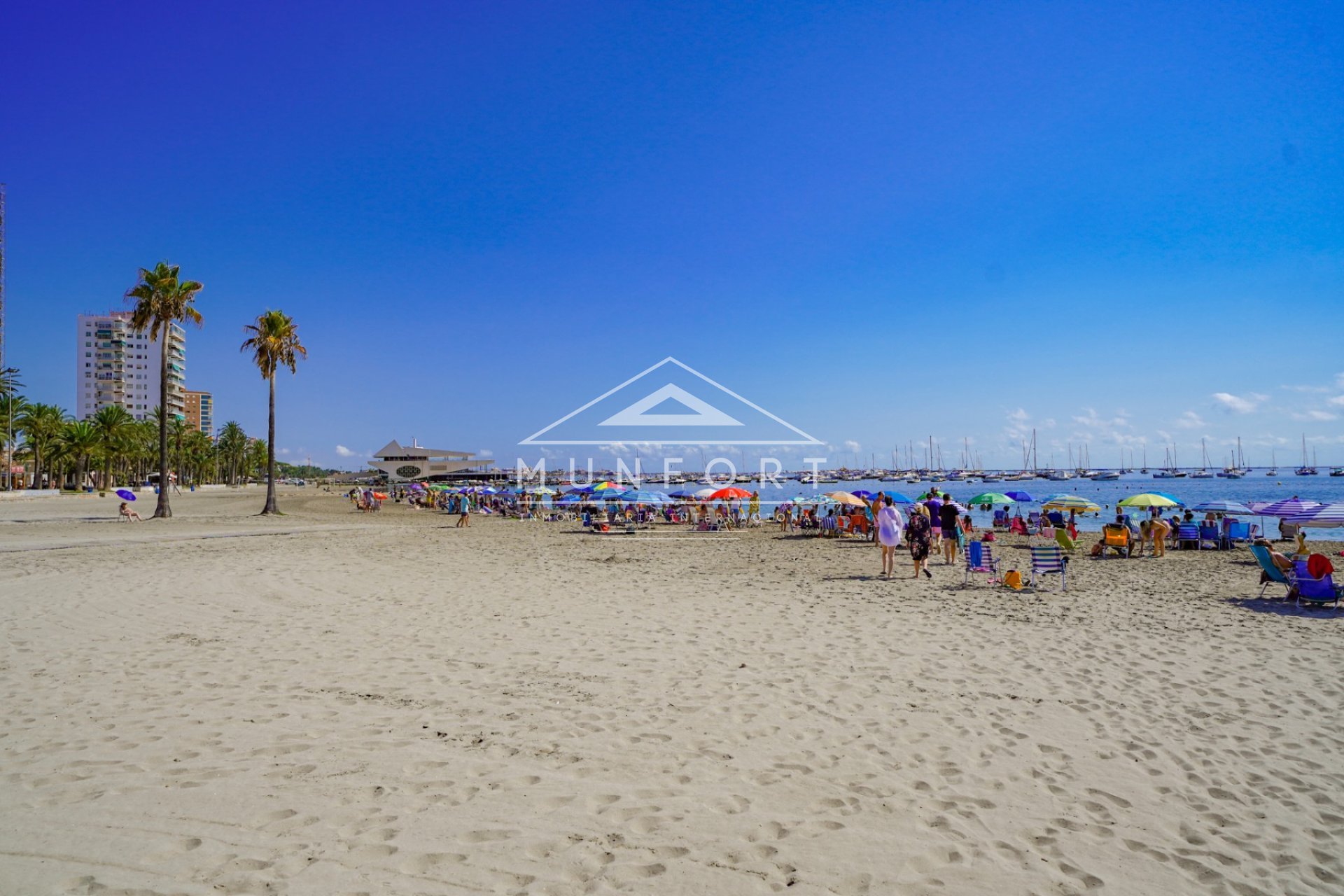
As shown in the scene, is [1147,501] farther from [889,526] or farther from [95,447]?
[95,447]

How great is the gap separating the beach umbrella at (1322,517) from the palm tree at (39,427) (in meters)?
73.4

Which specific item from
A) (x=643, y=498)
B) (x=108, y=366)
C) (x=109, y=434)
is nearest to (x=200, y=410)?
(x=108, y=366)

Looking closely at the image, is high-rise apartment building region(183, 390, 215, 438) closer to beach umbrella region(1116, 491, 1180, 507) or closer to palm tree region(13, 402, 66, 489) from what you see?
palm tree region(13, 402, 66, 489)

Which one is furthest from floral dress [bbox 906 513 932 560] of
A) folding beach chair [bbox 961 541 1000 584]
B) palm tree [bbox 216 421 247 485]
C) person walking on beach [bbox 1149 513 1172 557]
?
palm tree [bbox 216 421 247 485]

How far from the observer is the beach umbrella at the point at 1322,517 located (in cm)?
1509

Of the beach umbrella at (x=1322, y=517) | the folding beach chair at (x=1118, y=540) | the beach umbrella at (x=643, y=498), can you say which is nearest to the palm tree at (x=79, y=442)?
the beach umbrella at (x=643, y=498)

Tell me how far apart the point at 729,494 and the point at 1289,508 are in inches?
638

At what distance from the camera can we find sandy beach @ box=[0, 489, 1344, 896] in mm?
3221

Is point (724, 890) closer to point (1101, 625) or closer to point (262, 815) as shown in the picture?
point (262, 815)

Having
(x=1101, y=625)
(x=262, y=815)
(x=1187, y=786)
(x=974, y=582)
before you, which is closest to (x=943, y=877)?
(x=1187, y=786)

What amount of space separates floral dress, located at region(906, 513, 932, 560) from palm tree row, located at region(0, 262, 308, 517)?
2386cm

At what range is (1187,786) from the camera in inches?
161

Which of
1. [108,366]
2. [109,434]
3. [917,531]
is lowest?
[917,531]

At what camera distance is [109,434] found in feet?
197
